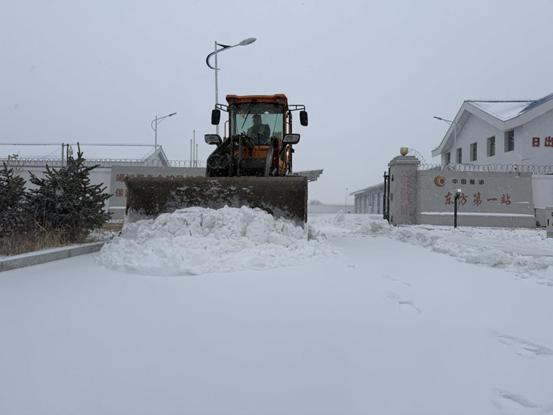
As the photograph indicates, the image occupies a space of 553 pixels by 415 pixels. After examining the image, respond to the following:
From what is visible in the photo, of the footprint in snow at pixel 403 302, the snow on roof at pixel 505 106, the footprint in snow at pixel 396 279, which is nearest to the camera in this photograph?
the footprint in snow at pixel 403 302

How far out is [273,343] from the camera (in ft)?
8.71

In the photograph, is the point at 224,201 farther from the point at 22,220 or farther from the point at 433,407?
the point at 433,407

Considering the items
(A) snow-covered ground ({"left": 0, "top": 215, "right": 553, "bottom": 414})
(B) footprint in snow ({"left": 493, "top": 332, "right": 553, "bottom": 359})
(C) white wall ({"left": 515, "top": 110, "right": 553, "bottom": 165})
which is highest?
(C) white wall ({"left": 515, "top": 110, "right": 553, "bottom": 165})

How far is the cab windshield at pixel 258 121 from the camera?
8.80 m

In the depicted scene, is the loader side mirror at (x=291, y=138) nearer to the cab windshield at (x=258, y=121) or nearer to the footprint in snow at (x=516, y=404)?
the cab windshield at (x=258, y=121)

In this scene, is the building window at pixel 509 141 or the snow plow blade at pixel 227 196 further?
the building window at pixel 509 141

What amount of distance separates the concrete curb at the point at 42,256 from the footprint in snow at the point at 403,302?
14.5 feet

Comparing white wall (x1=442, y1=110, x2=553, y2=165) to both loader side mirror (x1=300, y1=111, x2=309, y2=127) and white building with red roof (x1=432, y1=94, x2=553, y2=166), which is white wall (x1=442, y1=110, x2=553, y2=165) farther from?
loader side mirror (x1=300, y1=111, x2=309, y2=127)

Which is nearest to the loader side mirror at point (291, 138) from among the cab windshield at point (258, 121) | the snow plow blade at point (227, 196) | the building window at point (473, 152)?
the cab windshield at point (258, 121)

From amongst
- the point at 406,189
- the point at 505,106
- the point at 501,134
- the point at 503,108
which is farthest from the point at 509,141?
the point at 406,189

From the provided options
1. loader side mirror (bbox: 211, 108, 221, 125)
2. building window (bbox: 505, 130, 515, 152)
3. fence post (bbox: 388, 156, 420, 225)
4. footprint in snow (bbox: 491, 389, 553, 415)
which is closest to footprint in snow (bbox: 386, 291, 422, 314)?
footprint in snow (bbox: 491, 389, 553, 415)

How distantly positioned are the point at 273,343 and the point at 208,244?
289 centimetres

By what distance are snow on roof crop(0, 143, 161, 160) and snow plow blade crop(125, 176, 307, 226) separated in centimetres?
2328

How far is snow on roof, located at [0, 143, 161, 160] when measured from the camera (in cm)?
2923
